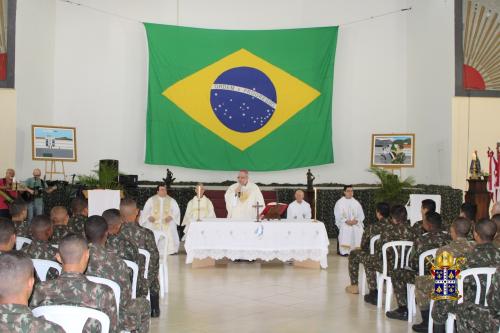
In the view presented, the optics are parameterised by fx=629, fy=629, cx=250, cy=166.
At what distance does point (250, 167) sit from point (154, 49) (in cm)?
394

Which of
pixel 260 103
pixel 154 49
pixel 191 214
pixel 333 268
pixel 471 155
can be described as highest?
pixel 154 49

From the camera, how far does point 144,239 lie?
646cm

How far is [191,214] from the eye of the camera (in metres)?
11.9

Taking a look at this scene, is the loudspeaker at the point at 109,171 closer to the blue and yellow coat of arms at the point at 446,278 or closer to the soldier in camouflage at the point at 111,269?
the soldier in camouflage at the point at 111,269

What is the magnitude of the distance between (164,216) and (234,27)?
7.04m

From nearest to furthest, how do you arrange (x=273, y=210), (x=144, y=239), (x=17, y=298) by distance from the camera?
(x=17, y=298)
(x=144, y=239)
(x=273, y=210)

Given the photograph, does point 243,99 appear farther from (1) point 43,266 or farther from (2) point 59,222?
(1) point 43,266

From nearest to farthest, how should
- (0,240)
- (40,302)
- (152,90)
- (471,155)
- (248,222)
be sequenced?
(40,302) < (0,240) < (248,222) < (471,155) < (152,90)

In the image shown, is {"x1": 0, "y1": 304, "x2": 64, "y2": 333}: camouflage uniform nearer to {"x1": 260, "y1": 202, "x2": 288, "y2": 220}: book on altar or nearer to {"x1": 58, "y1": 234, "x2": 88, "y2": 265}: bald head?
{"x1": 58, "y1": 234, "x2": 88, "y2": 265}: bald head

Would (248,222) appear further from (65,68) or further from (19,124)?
(65,68)

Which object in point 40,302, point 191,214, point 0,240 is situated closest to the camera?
point 40,302

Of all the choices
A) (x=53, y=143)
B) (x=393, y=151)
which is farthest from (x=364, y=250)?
(x=53, y=143)

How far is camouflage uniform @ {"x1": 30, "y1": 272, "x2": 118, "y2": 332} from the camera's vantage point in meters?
3.38

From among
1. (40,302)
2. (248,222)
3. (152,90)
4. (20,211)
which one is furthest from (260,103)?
(40,302)
